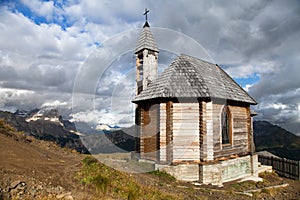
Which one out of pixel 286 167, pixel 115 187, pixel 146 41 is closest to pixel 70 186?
pixel 115 187

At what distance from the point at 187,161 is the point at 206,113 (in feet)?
9.38

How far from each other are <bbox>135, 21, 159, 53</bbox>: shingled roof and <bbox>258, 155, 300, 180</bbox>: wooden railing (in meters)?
14.4

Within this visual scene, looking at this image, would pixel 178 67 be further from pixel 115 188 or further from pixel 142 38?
pixel 115 188

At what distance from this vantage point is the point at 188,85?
13.9 metres

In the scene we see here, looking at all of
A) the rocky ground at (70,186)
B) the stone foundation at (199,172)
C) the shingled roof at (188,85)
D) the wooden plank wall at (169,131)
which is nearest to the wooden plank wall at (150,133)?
the wooden plank wall at (169,131)

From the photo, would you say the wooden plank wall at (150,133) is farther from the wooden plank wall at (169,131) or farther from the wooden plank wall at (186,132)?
the wooden plank wall at (186,132)

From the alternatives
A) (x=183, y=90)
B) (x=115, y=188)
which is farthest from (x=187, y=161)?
(x=115, y=188)

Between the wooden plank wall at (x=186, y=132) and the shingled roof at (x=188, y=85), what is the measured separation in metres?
0.77

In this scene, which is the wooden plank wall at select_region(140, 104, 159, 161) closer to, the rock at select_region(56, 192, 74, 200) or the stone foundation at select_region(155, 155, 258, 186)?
the stone foundation at select_region(155, 155, 258, 186)

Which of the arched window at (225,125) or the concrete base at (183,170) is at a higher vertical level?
the arched window at (225,125)

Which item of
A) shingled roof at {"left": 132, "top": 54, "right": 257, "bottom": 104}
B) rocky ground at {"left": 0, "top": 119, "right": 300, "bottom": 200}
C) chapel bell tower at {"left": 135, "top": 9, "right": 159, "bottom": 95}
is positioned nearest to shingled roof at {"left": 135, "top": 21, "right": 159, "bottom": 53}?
chapel bell tower at {"left": 135, "top": 9, "right": 159, "bottom": 95}

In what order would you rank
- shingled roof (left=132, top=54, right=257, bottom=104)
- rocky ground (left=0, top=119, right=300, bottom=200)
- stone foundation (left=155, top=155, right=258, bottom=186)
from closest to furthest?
rocky ground (left=0, top=119, right=300, bottom=200)
stone foundation (left=155, top=155, right=258, bottom=186)
shingled roof (left=132, top=54, right=257, bottom=104)

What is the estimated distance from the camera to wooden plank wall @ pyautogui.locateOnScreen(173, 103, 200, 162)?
13.2m

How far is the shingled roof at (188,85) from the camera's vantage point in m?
13.4
